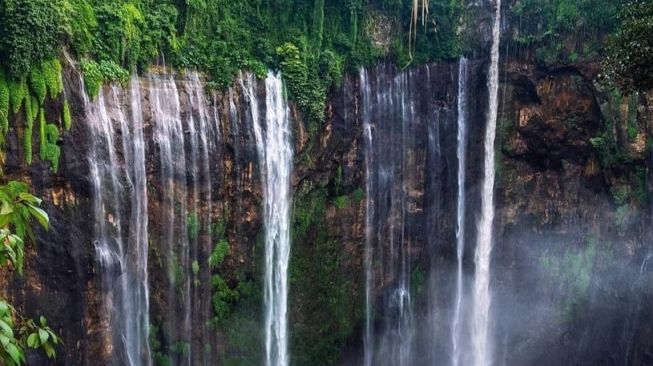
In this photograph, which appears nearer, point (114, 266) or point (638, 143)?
point (114, 266)

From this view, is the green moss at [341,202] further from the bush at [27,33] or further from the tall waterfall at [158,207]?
the bush at [27,33]

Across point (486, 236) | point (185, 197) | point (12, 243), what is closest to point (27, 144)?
point (185, 197)

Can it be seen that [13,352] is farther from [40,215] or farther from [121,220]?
[121,220]

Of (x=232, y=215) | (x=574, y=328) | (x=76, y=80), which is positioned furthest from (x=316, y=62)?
(x=574, y=328)

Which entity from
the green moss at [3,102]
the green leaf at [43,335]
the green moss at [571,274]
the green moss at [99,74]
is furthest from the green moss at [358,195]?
the green leaf at [43,335]

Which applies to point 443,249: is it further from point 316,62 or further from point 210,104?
point 210,104

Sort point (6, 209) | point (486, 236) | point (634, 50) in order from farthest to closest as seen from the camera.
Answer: point (486, 236) → point (634, 50) → point (6, 209)
